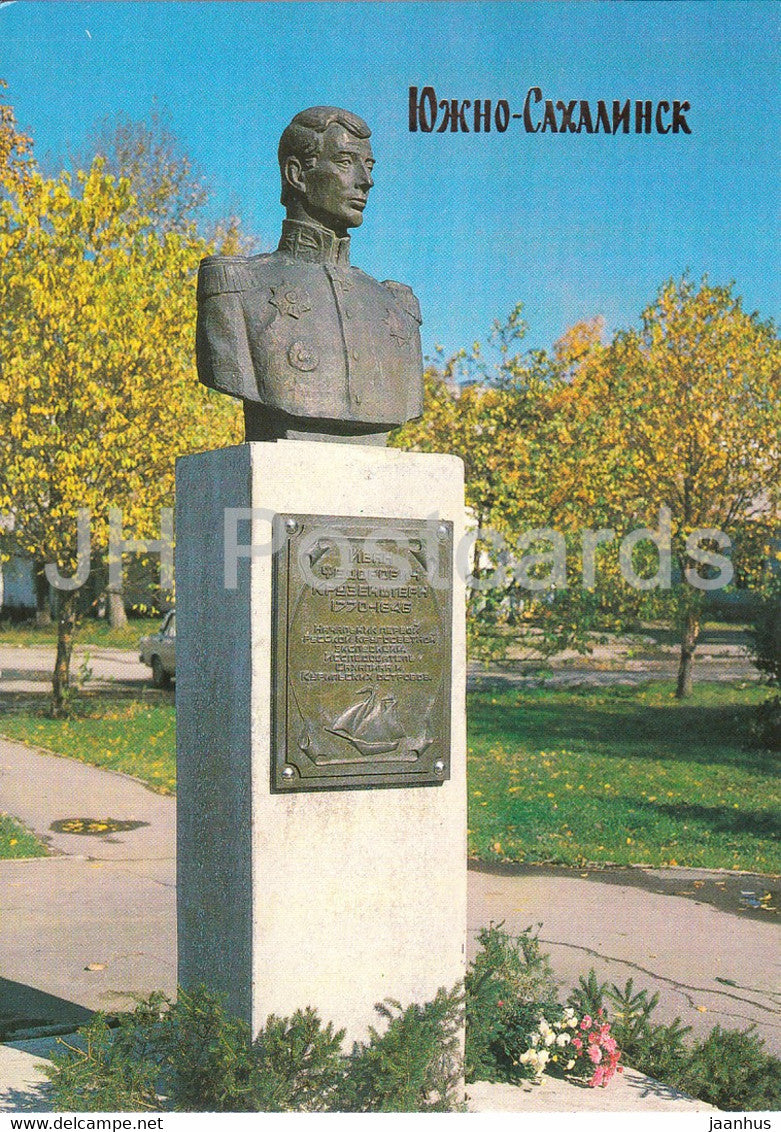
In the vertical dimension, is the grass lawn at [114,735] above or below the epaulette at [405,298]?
below

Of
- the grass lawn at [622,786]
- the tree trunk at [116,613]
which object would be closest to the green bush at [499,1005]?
the grass lawn at [622,786]

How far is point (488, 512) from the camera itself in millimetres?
16234

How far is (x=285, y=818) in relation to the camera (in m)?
4.59

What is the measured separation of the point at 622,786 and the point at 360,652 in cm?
788

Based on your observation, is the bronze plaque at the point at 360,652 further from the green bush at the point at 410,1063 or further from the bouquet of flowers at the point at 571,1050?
the bouquet of flowers at the point at 571,1050

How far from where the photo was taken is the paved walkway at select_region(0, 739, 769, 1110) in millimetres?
6184

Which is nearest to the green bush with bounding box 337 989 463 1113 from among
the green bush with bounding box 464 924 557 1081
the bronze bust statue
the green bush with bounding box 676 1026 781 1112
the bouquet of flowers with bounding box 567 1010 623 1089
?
the green bush with bounding box 464 924 557 1081

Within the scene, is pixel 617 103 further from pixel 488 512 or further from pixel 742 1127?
pixel 488 512

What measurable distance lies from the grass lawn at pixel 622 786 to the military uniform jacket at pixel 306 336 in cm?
507

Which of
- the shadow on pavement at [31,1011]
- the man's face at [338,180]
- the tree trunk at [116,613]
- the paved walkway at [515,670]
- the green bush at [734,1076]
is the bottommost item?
the shadow on pavement at [31,1011]

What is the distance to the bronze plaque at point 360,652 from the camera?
4.60m

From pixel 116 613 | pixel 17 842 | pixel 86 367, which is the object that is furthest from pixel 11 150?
pixel 116 613

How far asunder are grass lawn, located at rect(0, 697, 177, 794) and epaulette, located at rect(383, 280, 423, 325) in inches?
292

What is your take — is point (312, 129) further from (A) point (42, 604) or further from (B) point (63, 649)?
→ (A) point (42, 604)
